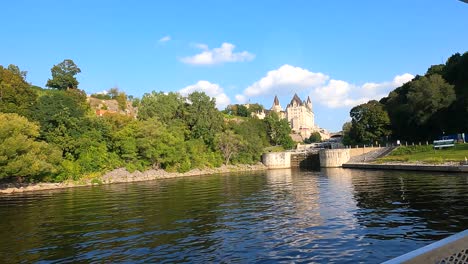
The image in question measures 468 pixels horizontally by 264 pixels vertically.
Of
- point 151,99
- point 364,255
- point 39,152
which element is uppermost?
point 151,99

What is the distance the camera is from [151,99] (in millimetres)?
100750

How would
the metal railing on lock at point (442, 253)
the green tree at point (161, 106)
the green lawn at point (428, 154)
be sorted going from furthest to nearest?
the green tree at point (161, 106), the green lawn at point (428, 154), the metal railing on lock at point (442, 253)

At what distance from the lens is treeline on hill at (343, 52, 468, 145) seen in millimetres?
82000

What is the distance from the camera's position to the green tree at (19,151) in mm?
49481

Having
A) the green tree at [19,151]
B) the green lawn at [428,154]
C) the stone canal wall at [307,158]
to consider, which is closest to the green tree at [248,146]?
the stone canal wall at [307,158]

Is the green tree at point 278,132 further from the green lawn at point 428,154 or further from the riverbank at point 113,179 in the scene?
the green lawn at point 428,154

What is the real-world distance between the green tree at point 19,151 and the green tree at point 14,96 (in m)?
11.7

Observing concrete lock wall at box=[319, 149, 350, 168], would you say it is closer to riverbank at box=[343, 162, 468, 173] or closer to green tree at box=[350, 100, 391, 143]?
riverbank at box=[343, 162, 468, 173]

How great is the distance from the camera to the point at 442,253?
186 inches

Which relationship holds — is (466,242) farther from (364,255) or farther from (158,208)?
(158,208)

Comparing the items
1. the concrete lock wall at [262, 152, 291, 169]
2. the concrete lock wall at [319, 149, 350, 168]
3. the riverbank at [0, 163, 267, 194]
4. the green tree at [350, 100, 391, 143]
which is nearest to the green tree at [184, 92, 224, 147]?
the riverbank at [0, 163, 267, 194]

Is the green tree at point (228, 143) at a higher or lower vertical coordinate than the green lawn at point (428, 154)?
higher

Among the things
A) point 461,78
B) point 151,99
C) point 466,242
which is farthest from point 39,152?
point 461,78

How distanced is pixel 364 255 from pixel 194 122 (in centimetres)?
9084
